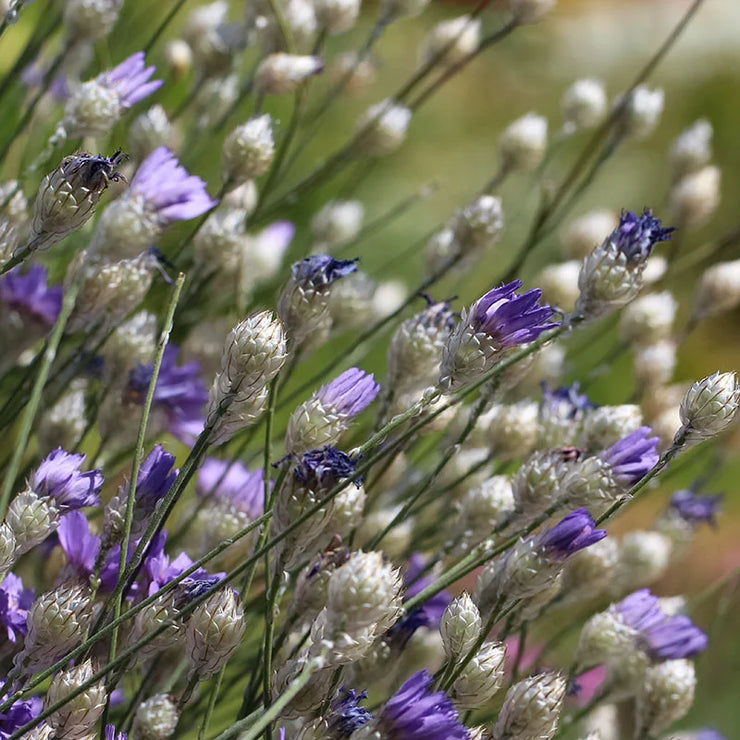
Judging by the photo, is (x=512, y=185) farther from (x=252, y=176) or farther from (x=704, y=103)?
(x=252, y=176)

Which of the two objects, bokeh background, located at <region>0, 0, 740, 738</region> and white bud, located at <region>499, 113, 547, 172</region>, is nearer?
white bud, located at <region>499, 113, 547, 172</region>

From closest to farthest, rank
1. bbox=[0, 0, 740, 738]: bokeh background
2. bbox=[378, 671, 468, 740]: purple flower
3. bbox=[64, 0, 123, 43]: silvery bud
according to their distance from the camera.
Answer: bbox=[378, 671, 468, 740]: purple flower → bbox=[64, 0, 123, 43]: silvery bud → bbox=[0, 0, 740, 738]: bokeh background

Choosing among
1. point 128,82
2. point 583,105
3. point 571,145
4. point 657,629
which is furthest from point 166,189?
point 571,145

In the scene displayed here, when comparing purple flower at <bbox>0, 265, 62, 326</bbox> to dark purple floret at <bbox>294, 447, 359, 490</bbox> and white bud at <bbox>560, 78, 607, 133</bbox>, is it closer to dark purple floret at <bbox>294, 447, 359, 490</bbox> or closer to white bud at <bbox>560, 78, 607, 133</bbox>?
dark purple floret at <bbox>294, 447, 359, 490</bbox>

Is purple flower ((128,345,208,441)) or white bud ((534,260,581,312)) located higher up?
purple flower ((128,345,208,441))

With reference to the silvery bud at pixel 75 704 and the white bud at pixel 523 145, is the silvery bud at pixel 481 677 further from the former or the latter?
the white bud at pixel 523 145

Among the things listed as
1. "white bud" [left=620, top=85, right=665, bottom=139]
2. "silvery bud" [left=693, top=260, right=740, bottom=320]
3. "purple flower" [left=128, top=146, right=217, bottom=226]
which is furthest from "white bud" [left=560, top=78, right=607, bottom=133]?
"purple flower" [left=128, top=146, right=217, bottom=226]

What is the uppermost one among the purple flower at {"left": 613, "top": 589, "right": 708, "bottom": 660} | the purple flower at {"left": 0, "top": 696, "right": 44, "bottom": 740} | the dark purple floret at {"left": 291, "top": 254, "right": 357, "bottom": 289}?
the dark purple floret at {"left": 291, "top": 254, "right": 357, "bottom": 289}
